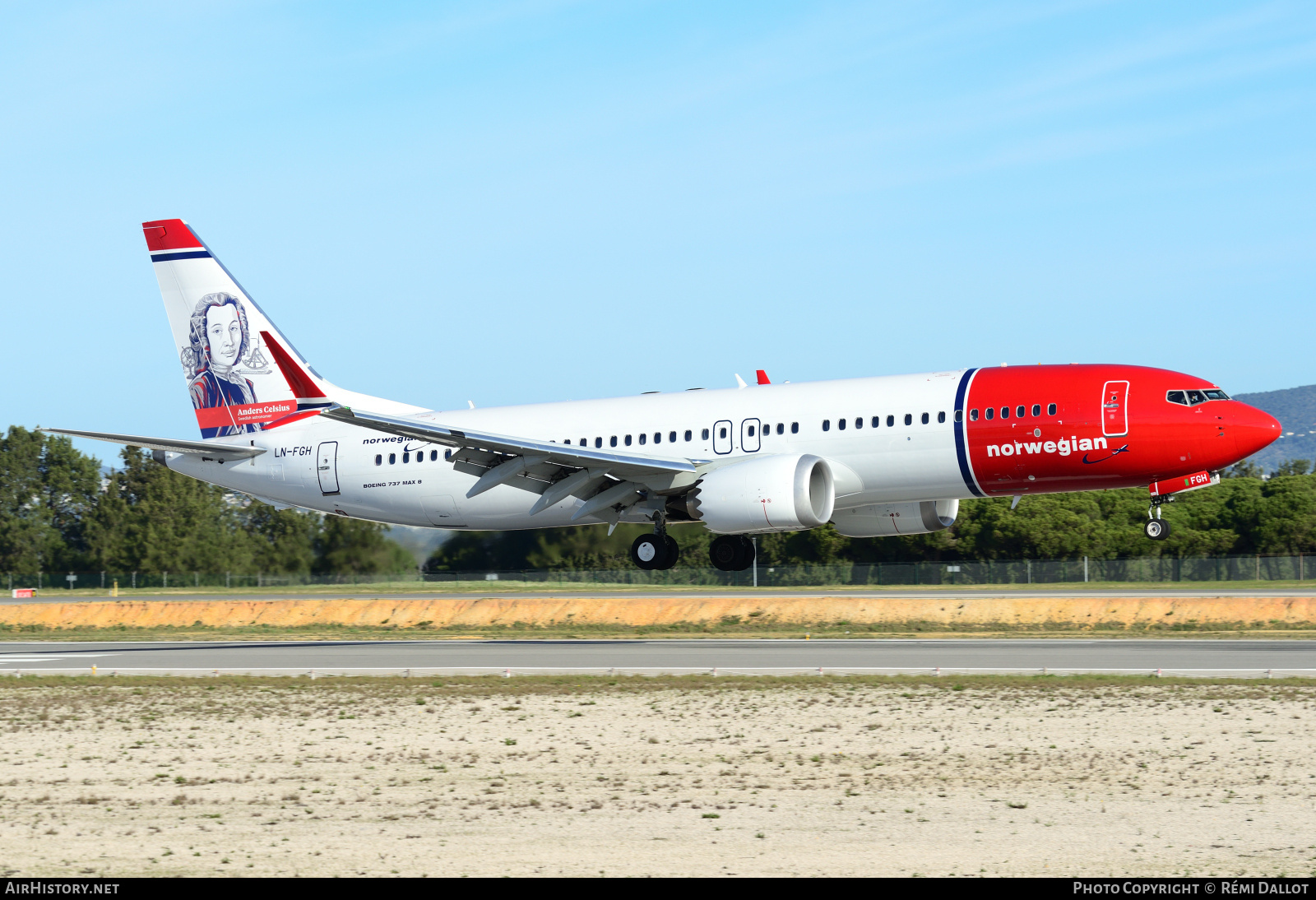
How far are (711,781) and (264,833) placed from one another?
4646mm

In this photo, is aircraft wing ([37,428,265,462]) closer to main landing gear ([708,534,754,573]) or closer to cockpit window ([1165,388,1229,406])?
main landing gear ([708,534,754,573])

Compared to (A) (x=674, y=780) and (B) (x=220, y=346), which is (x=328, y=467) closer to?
(B) (x=220, y=346)

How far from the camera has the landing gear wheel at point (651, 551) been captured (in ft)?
110

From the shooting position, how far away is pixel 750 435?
1286 inches

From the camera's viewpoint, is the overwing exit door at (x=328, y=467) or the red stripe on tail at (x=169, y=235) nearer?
the overwing exit door at (x=328, y=467)

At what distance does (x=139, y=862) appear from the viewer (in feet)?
36.5

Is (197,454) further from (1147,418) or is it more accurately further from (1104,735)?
(1104,735)

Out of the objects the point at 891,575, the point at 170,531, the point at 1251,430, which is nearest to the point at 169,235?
the point at 1251,430

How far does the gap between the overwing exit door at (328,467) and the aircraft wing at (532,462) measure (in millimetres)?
5241

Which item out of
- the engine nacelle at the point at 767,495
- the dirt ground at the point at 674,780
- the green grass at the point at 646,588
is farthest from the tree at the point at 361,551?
the dirt ground at the point at 674,780

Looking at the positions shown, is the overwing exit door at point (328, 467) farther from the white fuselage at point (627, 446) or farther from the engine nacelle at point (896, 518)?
the engine nacelle at point (896, 518)

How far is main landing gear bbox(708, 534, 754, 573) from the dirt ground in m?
11.7

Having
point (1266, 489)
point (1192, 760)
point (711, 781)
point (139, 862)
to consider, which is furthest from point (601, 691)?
point (1266, 489)

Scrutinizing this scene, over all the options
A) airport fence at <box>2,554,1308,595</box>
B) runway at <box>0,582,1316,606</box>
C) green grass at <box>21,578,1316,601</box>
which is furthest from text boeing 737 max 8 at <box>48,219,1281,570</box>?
airport fence at <box>2,554,1308,595</box>
